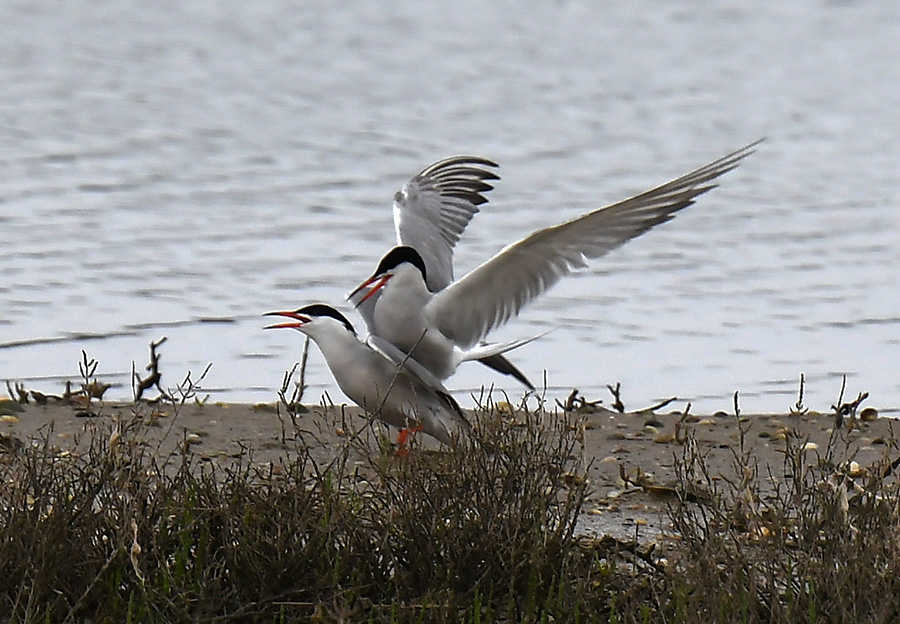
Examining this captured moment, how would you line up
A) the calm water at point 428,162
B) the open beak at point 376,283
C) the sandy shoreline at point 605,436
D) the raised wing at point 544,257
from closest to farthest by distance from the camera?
1. the raised wing at point 544,257
2. the sandy shoreline at point 605,436
3. the open beak at point 376,283
4. the calm water at point 428,162

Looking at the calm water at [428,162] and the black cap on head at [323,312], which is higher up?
the calm water at [428,162]

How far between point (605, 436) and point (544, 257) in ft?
3.34

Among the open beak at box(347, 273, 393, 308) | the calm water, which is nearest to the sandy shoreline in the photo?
the open beak at box(347, 273, 393, 308)

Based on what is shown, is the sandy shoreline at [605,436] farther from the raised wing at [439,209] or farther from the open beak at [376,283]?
the raised wing at [439,209]

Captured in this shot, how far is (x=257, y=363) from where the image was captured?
346 inches

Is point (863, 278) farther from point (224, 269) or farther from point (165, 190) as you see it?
point (165, 190)

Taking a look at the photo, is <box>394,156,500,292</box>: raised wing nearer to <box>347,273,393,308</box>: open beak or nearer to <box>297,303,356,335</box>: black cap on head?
<box>347,273,393,308</box>: open beak

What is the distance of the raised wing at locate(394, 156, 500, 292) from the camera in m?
7.87

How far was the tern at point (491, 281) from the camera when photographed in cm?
638

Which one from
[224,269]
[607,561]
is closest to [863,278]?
[224,269]

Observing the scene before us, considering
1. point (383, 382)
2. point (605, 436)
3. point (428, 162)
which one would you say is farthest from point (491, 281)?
point (428, 162)

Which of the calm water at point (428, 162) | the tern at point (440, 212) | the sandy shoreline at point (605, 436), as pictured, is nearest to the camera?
the sandy shoreline at point (605, 436)

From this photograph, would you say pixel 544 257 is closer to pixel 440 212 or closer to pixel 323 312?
pixel 323 312

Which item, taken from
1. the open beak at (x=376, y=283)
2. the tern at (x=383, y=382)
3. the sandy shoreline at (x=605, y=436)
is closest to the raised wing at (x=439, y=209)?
the open beak at (x=376, y=283)
